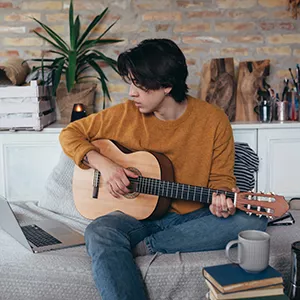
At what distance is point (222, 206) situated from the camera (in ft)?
5.75

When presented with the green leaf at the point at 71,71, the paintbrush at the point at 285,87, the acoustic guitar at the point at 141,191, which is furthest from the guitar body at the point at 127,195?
the paintbrush at the point at 285,87

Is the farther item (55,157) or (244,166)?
(55,157)

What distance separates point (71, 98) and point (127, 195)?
1.07 meters

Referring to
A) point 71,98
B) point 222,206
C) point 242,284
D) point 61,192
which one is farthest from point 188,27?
point 242,284

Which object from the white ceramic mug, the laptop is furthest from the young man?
the white ceramic mug

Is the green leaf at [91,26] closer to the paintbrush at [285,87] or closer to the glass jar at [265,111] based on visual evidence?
the glass jar at [265,111]

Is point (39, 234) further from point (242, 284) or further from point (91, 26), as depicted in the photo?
point (91, 26)

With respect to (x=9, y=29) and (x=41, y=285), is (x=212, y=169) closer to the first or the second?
(x=41, y=285)

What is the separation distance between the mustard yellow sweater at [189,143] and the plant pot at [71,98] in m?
0.79

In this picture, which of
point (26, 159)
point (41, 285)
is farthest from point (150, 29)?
point (41, 285)

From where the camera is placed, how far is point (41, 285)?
167 centimetres

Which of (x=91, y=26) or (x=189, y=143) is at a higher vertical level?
(x=91, y=26)

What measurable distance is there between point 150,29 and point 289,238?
5.35 ft

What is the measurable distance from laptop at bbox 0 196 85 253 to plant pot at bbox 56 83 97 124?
2.95ft
